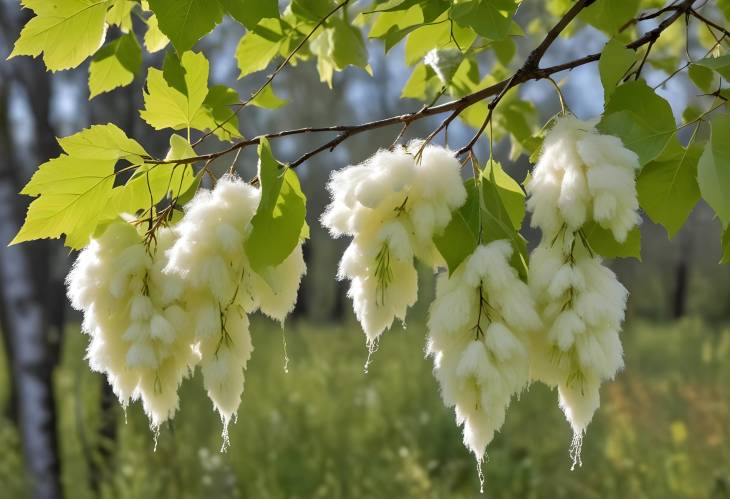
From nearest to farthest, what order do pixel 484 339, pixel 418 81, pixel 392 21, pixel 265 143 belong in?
pixel 484 339 → pixel 265 143 → pixel 392 21 → pixel 418 81

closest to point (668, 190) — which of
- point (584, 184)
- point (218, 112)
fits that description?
point (584, 184)

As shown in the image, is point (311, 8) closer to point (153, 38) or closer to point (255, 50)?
point (255, 50)

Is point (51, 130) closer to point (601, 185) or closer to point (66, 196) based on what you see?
point (66, 196)

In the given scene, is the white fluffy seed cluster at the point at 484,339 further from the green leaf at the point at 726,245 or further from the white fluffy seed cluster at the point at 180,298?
the green leaf at the point at 726,245

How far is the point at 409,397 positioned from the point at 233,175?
301 centimetres


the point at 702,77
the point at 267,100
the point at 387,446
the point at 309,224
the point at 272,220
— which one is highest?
the point at 272,220

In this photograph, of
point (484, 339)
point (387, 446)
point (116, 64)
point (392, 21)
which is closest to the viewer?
point (484, 339)

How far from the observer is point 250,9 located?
743 millimetres

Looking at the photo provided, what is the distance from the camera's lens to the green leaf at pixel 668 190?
790 millimetres

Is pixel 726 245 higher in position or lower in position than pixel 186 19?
lower

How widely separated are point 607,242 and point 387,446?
260 cm

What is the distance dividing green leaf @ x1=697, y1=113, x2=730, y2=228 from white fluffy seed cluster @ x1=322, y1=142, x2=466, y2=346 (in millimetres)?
203

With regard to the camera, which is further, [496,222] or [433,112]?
[433,112]

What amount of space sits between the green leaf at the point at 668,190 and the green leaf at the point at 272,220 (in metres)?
0.36
